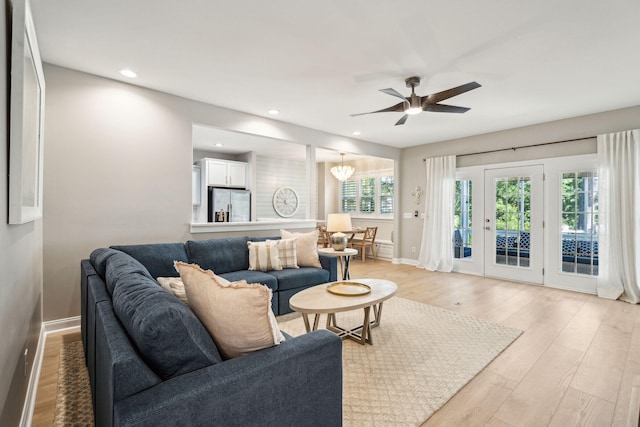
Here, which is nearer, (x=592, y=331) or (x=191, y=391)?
(x=191, y=391)

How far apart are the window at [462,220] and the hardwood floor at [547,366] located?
1.58m

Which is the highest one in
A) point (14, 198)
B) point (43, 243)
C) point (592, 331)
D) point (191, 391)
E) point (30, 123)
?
point (30, 123)

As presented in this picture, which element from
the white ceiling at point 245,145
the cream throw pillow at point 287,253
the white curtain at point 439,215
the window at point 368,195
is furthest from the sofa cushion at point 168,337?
the window at point 368,195

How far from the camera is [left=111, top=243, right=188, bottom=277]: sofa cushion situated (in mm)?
3094

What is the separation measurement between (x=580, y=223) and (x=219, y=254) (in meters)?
5.07

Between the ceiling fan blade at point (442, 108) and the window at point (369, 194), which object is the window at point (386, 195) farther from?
the ceiling fan blade at point (442, 108)

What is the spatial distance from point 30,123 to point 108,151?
147cm

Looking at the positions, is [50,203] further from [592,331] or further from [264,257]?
[592,331]

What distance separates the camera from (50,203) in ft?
9.88

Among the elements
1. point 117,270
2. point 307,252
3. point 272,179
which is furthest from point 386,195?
point 117,270

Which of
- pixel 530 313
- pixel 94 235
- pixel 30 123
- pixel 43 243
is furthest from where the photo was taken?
A: pixel 530 313

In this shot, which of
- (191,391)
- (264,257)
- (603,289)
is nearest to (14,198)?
(191,391)

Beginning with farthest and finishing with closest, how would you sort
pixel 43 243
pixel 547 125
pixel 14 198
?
pixel 547 125 → pixel 43 243 → pixel 14 198

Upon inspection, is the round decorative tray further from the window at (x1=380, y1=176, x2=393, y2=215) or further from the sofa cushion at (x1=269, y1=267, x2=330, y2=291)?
the window at (x1=380, y1=176, x2=393, y2=215)
